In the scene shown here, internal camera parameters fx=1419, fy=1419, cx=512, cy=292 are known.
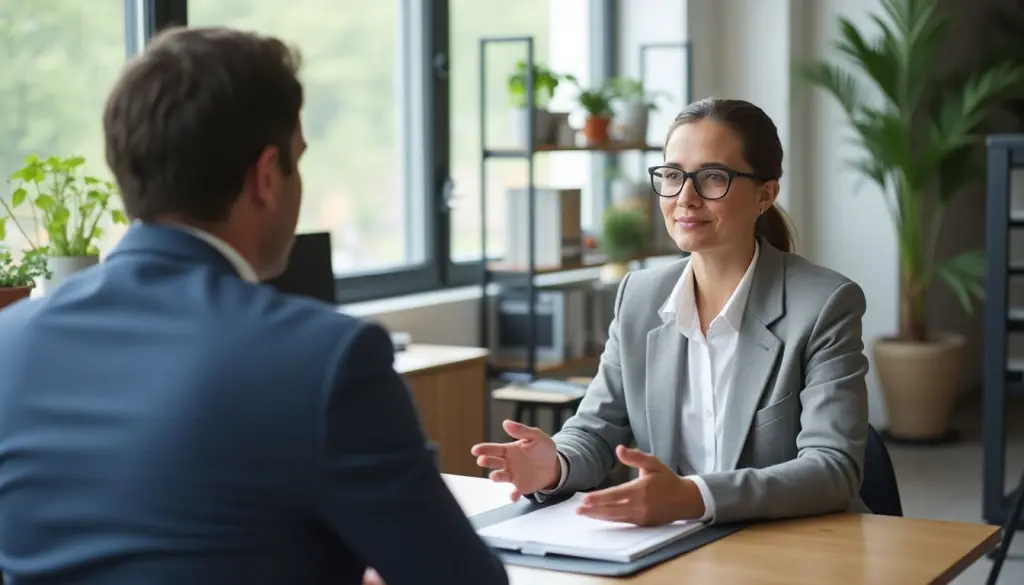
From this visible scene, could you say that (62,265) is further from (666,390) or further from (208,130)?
(208,130)

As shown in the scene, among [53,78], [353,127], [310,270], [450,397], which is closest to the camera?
[310,270]

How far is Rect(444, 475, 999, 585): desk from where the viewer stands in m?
1.84

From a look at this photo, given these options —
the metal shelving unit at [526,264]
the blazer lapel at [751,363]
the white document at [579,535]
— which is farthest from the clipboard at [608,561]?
the metal shelving unit at [526,264]

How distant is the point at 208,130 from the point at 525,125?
12.8ft

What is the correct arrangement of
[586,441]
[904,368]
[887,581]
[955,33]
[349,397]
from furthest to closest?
[955,33] → [904,368] → [586,441] → [887,581] → [349,397]

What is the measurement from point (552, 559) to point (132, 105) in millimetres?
940

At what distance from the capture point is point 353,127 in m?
5.04

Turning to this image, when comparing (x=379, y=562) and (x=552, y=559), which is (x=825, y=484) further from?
(x=379, y=562)

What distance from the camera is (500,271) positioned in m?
5.27

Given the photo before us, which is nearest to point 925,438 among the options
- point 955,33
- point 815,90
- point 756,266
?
point 815,90

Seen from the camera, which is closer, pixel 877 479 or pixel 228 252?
pixel 228 252

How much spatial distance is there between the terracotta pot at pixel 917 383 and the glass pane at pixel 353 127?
2.40m

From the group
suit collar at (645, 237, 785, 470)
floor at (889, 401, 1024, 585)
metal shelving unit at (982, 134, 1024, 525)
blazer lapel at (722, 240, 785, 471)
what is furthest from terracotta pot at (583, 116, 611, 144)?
blazer lapel at (722, 240, 785, 471)

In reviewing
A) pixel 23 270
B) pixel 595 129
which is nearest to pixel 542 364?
pixel 595 129
